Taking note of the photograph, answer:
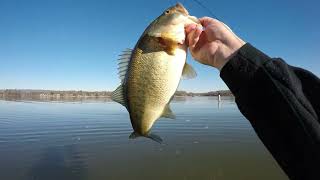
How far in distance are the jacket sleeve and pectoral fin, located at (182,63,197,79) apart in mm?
976

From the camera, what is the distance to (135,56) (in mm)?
2570

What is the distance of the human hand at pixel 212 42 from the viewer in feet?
6.38

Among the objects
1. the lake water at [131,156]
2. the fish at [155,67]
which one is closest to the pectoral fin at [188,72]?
the fish at [155,67]

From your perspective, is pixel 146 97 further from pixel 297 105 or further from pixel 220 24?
pixel 297 105

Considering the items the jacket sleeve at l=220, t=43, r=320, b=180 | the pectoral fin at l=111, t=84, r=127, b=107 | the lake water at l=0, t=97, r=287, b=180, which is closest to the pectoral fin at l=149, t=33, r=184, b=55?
the pectoral fin at l=111, t=84, r=127, b=107

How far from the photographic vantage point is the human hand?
1.94 m

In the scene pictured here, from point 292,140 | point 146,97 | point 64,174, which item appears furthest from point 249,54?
point 64,174

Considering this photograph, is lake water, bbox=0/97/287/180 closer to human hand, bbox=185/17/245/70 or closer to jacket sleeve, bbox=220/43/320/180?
human hand, bbox=185/17/245/70

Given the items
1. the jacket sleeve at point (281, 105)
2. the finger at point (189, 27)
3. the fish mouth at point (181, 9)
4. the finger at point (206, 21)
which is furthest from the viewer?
the fish mouth at point (181, 9)

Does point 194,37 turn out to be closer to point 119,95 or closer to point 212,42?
point 212,42

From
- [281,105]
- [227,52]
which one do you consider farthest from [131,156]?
[281,105]

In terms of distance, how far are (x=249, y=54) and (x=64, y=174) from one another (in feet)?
37.8

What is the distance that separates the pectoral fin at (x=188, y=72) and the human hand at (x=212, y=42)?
29 cm

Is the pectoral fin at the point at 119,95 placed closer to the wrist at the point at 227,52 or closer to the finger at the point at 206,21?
the finger at the point at 206,21
